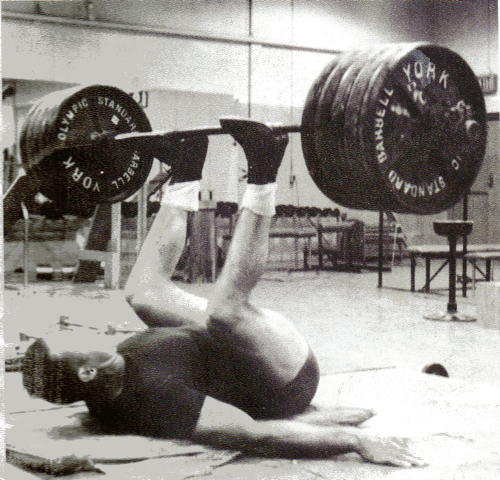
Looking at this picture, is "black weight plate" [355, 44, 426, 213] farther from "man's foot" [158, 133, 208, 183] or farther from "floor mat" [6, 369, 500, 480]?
"man's foot" [158, 133, 208, 183]

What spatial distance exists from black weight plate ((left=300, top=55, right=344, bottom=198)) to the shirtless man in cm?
31

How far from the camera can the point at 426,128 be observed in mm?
1580

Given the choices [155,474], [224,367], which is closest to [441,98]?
[224,367]

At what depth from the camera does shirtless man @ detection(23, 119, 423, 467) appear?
197 centimetres

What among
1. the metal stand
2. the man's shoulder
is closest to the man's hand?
the man's shoulder

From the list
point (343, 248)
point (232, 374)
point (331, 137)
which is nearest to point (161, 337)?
point (232, 374)

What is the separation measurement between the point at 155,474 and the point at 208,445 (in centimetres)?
25

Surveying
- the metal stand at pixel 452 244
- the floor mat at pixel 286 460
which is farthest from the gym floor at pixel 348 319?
the floor mat at pixel 286 460

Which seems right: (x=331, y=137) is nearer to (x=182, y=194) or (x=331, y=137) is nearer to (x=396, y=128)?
(x=396, y=128)

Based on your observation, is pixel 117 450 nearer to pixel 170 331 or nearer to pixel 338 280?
pixel 170 331

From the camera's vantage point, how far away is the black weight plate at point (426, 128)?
1.52 metres

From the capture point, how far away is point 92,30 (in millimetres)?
6188

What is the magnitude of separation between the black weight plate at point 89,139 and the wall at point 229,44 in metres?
2.37

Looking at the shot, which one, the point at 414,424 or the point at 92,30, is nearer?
the point at 414,424
